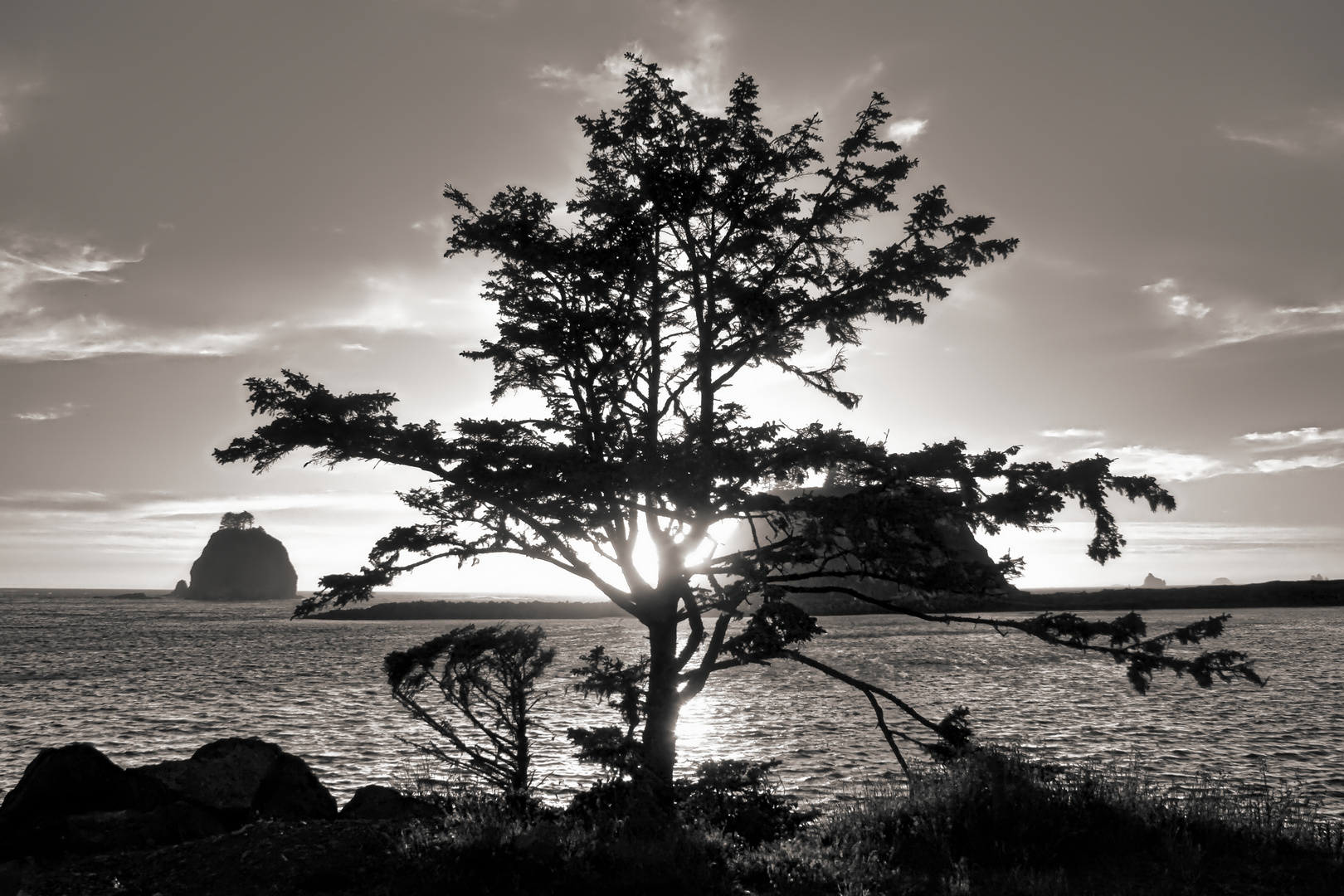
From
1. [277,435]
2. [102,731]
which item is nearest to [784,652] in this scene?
[277,435]

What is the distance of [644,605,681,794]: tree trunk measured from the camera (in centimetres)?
1261

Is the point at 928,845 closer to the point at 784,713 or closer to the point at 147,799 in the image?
the point at 147,799

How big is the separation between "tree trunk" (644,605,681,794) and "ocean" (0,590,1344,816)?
166 cm

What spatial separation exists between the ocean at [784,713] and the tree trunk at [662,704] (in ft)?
5.44

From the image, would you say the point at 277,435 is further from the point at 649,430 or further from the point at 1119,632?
the point at 1119,632

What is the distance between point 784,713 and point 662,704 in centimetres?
1893

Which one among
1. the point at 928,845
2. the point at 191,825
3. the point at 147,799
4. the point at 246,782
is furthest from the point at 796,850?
the point at 147,799

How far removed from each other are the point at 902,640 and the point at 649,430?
63.1m

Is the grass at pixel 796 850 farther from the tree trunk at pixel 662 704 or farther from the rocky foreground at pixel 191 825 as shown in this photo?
the tree trunk at pixel 662 704

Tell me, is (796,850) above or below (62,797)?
above

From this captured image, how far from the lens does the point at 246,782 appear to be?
50.7 feet

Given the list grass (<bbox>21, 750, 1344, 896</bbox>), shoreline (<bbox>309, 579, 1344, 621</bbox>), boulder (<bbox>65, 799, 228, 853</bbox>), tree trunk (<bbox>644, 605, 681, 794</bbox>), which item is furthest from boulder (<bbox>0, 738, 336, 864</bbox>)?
shoreline (<bbox>309, 579, 1344, 621</bbox>)

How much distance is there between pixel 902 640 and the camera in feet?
233

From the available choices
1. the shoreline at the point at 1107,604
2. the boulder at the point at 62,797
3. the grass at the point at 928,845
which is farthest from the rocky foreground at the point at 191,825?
the shoreline at the point at 1107,604
